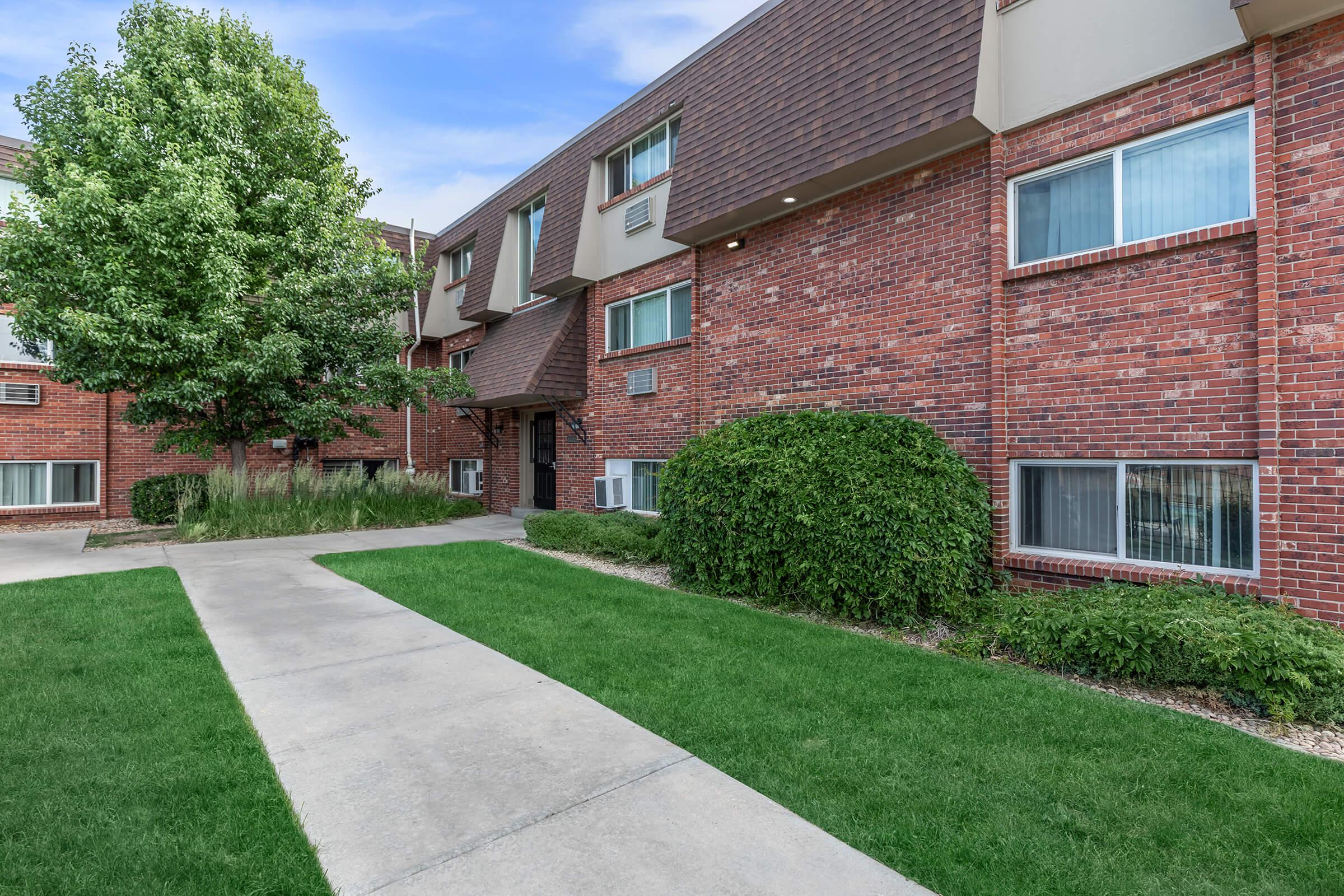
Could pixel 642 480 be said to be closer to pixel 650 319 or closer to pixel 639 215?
pixel 650 319

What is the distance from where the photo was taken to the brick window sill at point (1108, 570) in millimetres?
5016

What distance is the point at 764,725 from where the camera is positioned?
3.68 m

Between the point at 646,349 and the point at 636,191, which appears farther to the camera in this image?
the point at 636,191

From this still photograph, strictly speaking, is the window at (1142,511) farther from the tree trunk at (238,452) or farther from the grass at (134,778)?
the tree trunk at (238,452)

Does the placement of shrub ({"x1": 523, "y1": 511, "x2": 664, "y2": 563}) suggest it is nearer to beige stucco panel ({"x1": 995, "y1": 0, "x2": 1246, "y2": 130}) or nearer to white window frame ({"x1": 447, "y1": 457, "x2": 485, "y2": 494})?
white window frame ({"x1": 447, "y1": 457, "x2": 485, "y2": 494})

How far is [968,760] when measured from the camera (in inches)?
129

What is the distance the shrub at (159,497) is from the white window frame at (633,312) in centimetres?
821

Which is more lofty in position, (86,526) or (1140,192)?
(1140,192)

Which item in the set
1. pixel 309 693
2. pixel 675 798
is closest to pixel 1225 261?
pixel 675 798

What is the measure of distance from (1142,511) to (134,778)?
705 centimetres

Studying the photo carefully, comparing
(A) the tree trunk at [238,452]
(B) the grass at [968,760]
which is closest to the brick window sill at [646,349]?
(B) the grass at [968,760]

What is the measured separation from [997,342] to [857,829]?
5.07 metres

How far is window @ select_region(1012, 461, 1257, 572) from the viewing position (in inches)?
203

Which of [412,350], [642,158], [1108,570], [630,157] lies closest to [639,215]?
[642,158]
